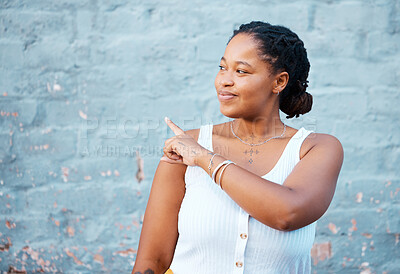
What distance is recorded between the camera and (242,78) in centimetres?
180

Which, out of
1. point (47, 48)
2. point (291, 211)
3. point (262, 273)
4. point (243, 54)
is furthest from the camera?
point (47, 48)

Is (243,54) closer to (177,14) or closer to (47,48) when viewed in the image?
(177,14)

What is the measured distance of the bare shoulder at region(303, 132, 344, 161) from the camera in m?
1.81

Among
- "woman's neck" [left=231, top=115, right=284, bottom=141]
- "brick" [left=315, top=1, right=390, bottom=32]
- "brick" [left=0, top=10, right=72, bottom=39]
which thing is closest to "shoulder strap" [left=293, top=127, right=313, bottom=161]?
"woman's neck" [left=231, top=115, right=284, bottom=141]

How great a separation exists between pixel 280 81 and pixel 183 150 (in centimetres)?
53

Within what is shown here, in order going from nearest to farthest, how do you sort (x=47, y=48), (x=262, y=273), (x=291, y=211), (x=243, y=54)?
(x=291, y=211), (x=262, y=273), (x=243, y=54), (x=47, y=48)

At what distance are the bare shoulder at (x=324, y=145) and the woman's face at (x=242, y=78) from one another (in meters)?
0.27

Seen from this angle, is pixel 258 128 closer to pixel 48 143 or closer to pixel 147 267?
pixel 147 267

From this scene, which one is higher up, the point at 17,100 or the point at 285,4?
the point at 285,4

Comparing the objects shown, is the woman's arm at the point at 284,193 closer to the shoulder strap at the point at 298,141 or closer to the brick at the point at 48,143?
the shoulder strap at the point at 298,141

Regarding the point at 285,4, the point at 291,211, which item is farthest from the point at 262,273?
the point at 285,4

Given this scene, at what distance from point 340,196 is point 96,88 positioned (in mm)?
1673

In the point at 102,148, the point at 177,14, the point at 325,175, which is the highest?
the point at 177,14

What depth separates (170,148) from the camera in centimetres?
179
